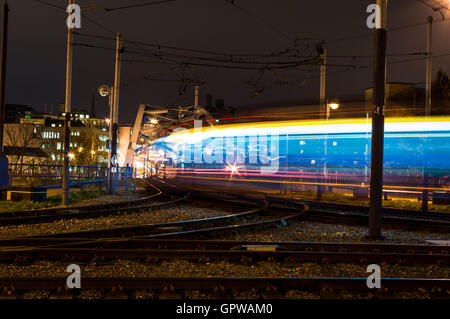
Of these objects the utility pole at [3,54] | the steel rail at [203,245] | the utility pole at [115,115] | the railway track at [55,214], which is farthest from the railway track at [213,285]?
the utility pole at [115,115]

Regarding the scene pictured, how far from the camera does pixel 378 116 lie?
9.11 meters

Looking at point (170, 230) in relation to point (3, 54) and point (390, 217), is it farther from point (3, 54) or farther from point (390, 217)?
point (3, 54)

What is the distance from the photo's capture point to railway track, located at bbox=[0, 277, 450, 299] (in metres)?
4.84

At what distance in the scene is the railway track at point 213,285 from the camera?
4.84 m

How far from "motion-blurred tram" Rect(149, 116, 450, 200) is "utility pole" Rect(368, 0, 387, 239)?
7.44 m

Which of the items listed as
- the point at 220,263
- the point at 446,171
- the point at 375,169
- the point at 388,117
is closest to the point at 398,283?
the point at 220,263

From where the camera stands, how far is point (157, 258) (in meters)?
6.41

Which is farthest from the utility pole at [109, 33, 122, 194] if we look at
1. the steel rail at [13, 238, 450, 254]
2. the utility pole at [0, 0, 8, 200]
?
the steel rail at [13, 238, 450, 254]

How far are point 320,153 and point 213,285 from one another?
46.4ft

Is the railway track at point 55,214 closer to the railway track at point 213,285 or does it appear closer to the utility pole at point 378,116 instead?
the railway track at point 213,285

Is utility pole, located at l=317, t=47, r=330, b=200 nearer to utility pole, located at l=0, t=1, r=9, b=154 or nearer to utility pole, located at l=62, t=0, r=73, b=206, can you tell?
utility pole, located at l=62, t=0, r=73, b=206
